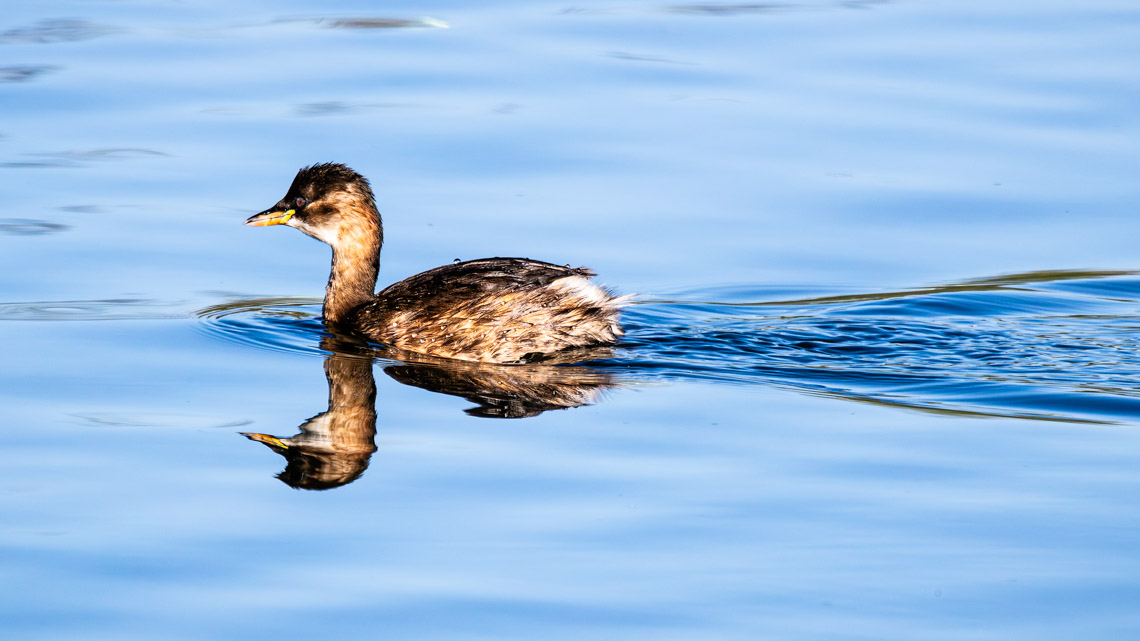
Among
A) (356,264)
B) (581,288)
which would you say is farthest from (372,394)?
(356,264)

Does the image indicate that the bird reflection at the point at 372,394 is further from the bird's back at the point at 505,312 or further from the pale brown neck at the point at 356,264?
the pale brown neck at the point at 356,264

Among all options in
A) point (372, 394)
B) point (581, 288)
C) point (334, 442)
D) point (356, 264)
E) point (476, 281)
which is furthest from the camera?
point (356, 264)

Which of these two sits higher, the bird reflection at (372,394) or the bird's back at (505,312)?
the bird's back at (505,312)

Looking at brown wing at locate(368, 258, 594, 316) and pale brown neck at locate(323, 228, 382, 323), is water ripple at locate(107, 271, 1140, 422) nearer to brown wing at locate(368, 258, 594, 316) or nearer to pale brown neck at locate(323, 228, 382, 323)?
pale brown neck at locate(323, 228, 382, 323)

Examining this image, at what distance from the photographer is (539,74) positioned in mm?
13703

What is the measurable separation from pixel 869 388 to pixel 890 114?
481 cm

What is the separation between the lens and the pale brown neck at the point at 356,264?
968 cm

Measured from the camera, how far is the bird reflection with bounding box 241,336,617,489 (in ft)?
23.2

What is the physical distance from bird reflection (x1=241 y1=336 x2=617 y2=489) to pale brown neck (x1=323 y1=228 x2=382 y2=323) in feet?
1.43

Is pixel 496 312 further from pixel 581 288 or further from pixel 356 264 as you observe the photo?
pixel 356 264

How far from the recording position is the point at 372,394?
320 inches

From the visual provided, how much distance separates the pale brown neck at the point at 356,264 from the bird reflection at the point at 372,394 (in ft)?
1.43

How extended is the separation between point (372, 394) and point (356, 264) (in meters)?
1.78

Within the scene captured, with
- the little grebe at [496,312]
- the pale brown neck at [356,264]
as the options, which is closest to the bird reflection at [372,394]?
the little grebe at [496,312]
